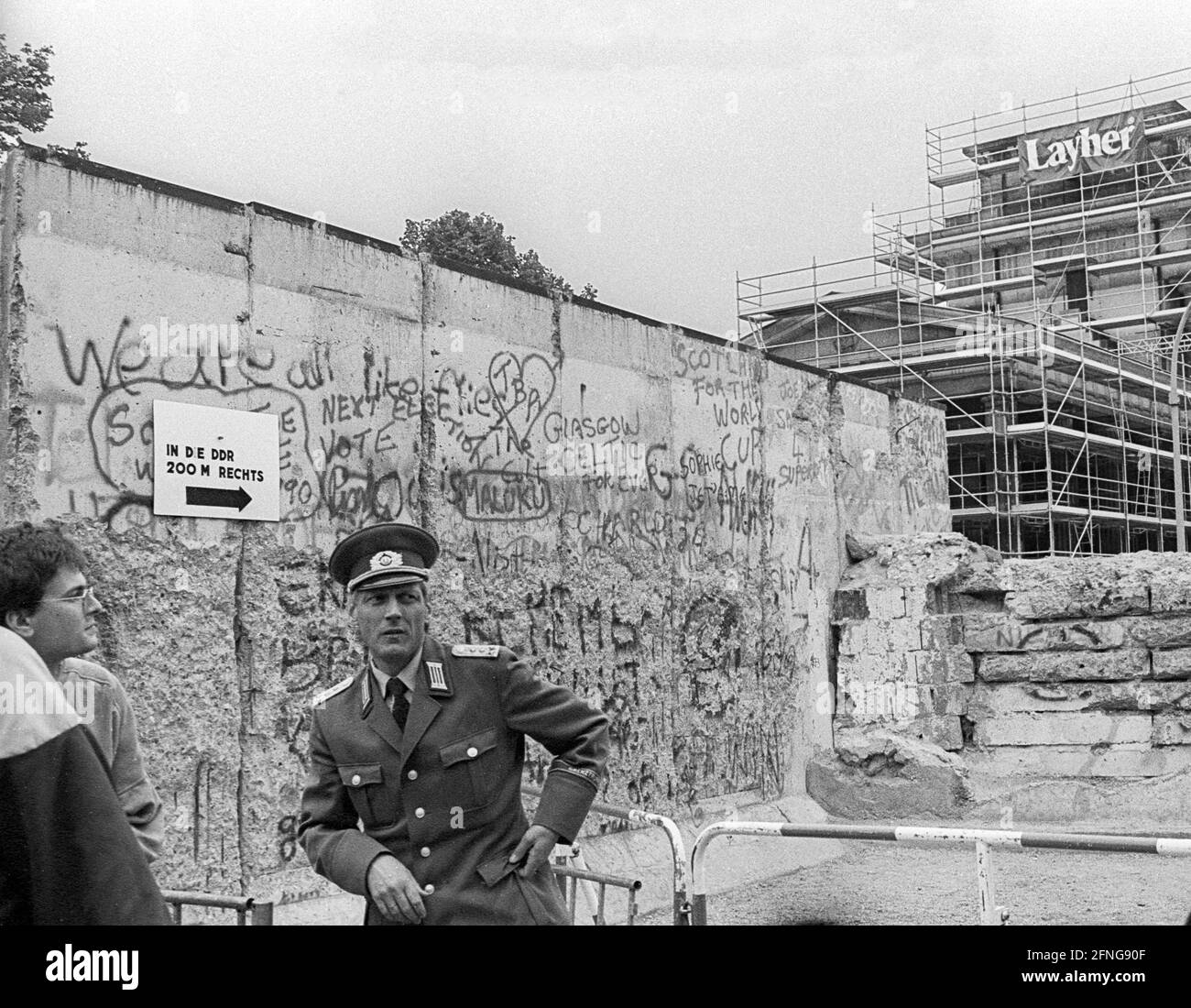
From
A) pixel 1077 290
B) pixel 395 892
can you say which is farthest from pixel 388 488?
pixel 1077 290

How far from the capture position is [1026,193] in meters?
36.8

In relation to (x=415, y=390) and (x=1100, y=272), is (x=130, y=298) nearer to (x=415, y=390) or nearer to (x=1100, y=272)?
(x=415, y=390)

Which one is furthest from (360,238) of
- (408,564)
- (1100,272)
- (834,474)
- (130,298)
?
(1100,272)

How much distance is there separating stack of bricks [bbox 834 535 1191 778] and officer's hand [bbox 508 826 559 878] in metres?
7.74

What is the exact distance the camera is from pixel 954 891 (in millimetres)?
8703

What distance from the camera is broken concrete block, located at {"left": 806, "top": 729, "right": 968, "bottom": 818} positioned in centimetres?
1034

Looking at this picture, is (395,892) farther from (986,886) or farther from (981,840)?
(986,886)

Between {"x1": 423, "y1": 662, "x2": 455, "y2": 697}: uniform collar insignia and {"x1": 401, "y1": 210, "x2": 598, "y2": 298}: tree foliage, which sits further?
{"x1": 401, "y1": 210, "x2": 598, "y2": 298}: tree foliage

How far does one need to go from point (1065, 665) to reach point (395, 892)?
8.19 meters

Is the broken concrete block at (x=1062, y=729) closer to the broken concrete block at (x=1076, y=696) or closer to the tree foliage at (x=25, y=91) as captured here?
the broken concrete block at (x=1076, y=696)

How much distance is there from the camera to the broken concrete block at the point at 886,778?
10.3m

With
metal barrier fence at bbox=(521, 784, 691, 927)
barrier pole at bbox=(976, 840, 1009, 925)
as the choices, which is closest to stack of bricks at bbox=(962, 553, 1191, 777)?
barrier pole at bbox=(976, 840, 1009, 925)

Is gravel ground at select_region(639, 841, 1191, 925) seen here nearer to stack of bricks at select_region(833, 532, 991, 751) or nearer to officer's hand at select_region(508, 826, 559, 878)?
stack of bricks at select_region(833, 532, 991, 751)
